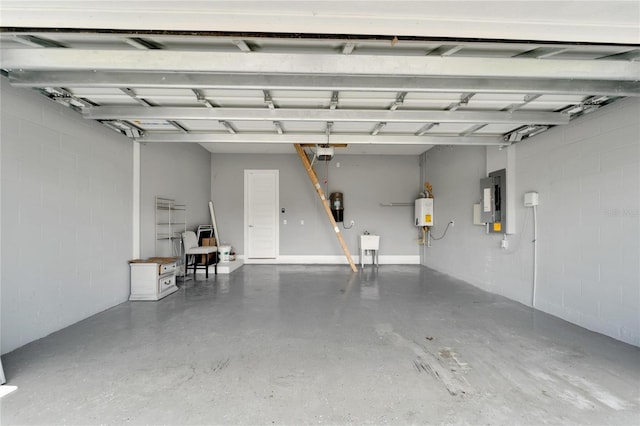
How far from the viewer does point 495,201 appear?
4324 millimetres

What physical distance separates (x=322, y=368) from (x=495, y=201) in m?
3.71

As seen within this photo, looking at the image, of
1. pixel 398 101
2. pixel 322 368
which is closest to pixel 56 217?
pixel 322 368

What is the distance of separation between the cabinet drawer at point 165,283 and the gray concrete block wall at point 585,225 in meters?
5.10

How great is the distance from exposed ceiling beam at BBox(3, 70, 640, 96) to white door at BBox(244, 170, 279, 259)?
16.2 ft

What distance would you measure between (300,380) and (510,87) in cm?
287

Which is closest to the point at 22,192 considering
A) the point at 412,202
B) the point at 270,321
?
the point at 270,321

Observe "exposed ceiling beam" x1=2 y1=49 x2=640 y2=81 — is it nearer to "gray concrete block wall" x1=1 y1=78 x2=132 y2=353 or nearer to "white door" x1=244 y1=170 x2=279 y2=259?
"gray concrete block wall" x1=1 y1=78 x2=132 y2=353

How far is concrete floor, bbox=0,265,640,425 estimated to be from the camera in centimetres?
168

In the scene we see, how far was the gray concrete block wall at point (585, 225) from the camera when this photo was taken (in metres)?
2.62

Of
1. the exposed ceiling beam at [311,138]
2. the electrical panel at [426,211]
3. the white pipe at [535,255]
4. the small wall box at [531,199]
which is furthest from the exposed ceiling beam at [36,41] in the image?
the electrical panel at [426,211]

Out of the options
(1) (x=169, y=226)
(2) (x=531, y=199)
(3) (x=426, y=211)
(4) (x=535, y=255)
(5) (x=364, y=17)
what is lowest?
(4) (x=535, y=255)

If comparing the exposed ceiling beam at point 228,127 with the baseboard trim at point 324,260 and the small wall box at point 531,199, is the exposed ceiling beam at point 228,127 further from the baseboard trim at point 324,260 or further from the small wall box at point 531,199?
the baseboard trim at point 324,260

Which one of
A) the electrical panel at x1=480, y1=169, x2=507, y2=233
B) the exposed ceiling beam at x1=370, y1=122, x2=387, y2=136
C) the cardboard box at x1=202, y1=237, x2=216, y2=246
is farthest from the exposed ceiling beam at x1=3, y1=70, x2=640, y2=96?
the cardboard box at x1=202, y1=237, x2=216, y2=246

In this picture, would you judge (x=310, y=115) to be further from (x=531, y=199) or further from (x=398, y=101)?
(x=531, y=199)
